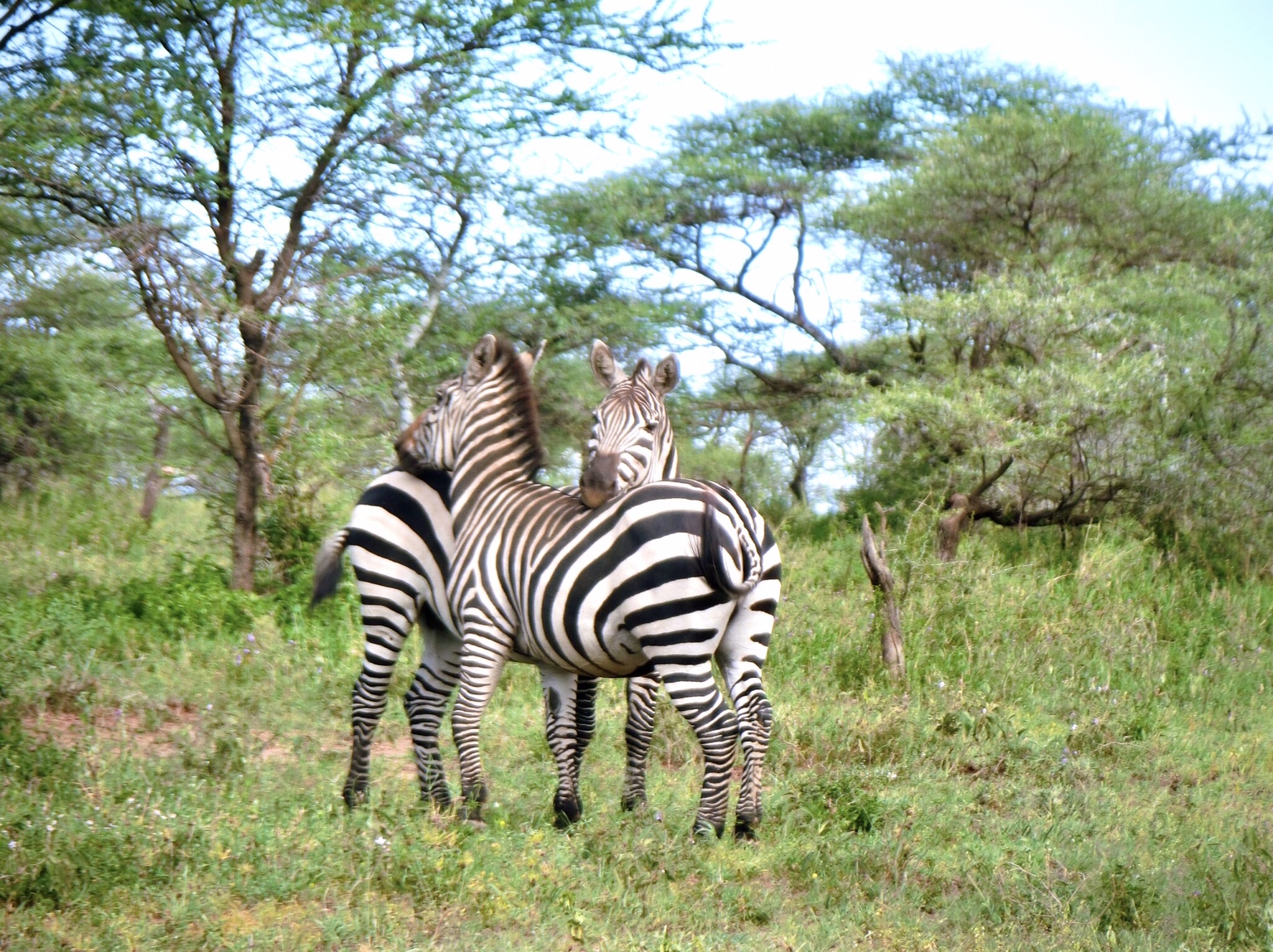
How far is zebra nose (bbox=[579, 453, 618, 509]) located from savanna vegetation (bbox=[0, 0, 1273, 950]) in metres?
1.47

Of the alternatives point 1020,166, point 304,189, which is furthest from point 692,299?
point 304,189

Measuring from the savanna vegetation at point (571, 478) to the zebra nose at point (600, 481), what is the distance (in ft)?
4.82

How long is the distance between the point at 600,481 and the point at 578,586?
0.58 m

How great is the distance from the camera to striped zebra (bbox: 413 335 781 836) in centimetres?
498

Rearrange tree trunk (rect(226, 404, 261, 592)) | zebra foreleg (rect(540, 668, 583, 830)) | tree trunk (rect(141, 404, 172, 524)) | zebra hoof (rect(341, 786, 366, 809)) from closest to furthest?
zebra foreleg (rect(540, 668, 583, 830)) → zebra hoof (rect(341, 786, 366, 809)) → tree trunk (rect(226, 404, 261, 592)) → tree trunk (rect(141, 404, 172, 524))

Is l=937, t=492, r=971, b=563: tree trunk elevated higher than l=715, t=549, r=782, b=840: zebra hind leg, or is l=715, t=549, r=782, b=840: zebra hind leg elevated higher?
l=937, t=492, r=971, b=563: tree trunk

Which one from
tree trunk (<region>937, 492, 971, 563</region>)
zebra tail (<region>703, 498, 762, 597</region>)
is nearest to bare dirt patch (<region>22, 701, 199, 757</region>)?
zebra tail (<region>703, 498, 762, 597</region>)

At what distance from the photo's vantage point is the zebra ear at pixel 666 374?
6.16 metres

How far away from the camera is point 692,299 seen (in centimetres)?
1978

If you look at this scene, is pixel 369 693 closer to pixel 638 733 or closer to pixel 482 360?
pixel 638 733

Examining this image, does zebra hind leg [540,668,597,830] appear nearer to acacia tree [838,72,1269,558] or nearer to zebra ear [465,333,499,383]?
zebra ear [465,333,499,383]

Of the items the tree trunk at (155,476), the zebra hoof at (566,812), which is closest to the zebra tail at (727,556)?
the zebra hoof at (566,812)

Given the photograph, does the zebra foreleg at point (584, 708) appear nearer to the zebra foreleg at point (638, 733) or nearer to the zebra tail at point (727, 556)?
the zebra foreleg at point (638, 733)

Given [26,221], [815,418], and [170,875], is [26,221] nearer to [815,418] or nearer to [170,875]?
[170,875]
